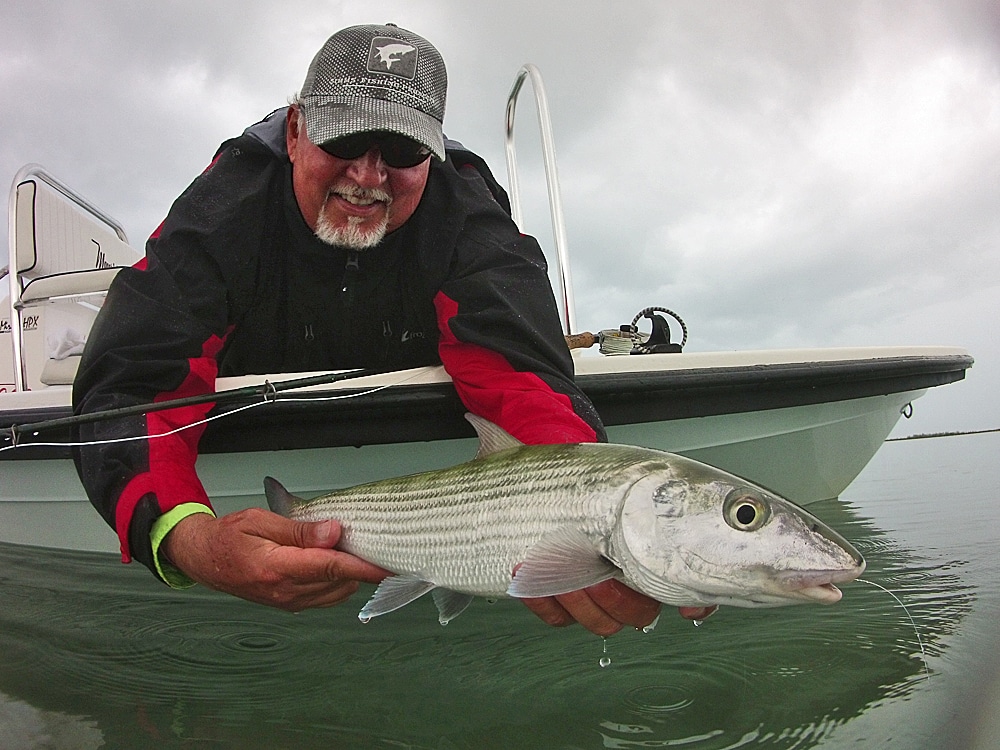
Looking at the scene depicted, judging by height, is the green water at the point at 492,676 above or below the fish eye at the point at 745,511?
below

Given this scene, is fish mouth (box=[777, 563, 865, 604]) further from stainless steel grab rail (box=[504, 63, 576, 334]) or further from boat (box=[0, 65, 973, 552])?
stainless steel grab rail (box=[504, 63, 576, 334])

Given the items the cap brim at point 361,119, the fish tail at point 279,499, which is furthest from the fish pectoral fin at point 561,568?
the cap brim at point 361,119

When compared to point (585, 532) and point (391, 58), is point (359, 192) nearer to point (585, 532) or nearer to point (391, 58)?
point (391, 58)

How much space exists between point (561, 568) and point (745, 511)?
41 cm

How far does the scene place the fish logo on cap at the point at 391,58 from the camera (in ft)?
8.70

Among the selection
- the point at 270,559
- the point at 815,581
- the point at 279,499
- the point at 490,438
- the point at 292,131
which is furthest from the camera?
the point at 292,131

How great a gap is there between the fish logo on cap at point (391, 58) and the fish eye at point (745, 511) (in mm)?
1893

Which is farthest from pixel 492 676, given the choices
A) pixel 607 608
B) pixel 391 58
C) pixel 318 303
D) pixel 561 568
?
pixel 391 58

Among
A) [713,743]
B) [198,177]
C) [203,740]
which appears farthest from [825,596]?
[198,177]

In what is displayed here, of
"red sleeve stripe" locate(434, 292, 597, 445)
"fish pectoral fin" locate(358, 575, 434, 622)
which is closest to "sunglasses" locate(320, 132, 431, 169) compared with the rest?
"red sleeve stripe" locate(434, 292, 597, 445)

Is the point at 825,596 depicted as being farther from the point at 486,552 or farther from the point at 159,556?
the point at 159,556

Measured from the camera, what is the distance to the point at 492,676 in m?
2.12

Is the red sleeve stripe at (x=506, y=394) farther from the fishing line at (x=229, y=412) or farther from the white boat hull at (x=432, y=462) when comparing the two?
the white boat hull at (x=432, y=462)

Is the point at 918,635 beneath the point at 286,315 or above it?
beneath
